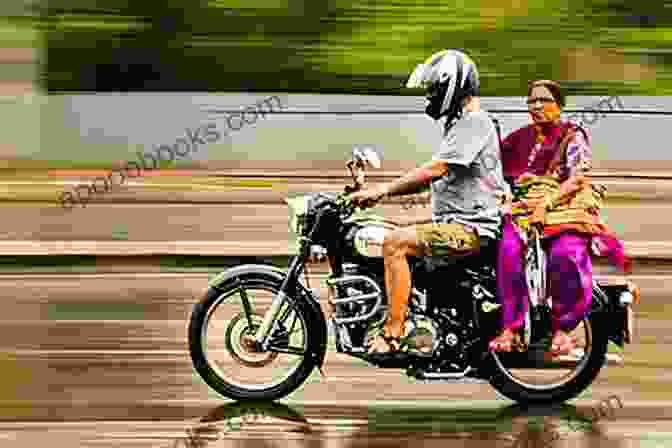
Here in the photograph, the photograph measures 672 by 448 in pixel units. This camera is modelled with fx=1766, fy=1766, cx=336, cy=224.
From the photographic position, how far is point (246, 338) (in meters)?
8.48

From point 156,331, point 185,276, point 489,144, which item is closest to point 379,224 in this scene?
point 489,144

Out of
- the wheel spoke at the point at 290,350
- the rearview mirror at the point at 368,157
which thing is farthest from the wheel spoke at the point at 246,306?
the rearview mirror at the point at 368,157

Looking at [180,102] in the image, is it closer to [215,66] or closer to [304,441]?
[215,66]

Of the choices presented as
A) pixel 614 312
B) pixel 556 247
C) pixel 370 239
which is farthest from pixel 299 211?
pixel 614 312

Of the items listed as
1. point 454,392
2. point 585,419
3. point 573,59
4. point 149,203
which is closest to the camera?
point 585,419

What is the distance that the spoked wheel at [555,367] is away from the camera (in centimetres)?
864

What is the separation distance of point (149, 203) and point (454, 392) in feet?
26.2

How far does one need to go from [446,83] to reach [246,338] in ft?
5.09

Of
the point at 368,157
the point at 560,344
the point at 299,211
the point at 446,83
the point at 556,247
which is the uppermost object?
the point at 446,83

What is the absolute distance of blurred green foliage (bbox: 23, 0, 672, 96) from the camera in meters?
19.2

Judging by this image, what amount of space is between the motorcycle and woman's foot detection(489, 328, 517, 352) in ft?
0.22

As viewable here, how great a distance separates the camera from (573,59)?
19375 millimetres

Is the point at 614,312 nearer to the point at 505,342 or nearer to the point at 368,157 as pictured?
the point at 505,342

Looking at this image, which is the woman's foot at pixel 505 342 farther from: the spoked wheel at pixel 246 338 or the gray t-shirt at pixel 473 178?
the spoked wheel at pixel 246 338
